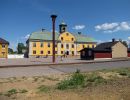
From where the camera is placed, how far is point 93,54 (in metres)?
55.8

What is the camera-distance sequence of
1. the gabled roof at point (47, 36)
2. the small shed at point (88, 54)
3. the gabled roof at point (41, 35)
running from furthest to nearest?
the gabled roof at point (47, 36)
the gabled roof at point (41, 35)
the small shed at point (88, 54)

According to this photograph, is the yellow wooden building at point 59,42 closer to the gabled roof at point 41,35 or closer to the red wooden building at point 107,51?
the gabled roof at point 41,35

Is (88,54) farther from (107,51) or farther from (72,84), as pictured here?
(72,84)

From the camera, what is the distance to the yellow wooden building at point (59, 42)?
84188mm

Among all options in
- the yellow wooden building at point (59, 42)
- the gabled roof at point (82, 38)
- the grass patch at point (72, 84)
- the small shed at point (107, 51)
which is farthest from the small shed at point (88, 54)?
the grass patch at point (72, 84)

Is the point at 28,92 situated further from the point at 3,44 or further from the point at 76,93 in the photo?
the point at 3,44

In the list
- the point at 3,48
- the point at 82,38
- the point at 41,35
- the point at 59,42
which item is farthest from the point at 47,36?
the point at 3,48

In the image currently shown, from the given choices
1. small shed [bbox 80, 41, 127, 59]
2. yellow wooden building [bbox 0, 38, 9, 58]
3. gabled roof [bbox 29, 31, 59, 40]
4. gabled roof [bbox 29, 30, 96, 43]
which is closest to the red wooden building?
small shed [bbox 80, 41, 127, 59]

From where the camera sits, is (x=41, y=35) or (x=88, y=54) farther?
(x=41, y=35)

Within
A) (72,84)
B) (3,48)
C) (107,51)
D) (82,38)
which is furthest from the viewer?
(82,38)

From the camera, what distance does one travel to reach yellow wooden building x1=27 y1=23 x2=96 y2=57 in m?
84.2

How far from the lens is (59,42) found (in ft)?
289

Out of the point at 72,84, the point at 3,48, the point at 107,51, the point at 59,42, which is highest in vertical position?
the point at 59,42

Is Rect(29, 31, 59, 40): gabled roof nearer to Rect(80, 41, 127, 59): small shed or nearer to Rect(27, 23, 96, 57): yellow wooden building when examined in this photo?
Rect(27, 23, 96, 57): yellow wooden building
